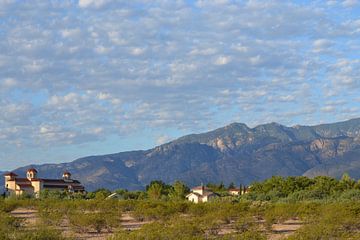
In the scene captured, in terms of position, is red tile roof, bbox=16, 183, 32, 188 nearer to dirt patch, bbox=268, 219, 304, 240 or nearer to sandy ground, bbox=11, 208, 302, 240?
sandy ground, bbox=11, 208, 302, 240

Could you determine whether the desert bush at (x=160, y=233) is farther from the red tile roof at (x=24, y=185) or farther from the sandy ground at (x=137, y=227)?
the red tile roof at (x=24, y=185)

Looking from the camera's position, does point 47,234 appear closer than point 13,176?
Yes

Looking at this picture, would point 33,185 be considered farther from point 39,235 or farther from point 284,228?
point 39,235

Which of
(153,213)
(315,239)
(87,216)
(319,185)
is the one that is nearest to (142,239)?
(315,239)

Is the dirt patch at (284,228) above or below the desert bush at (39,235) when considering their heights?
below

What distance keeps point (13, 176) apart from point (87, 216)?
82628mm

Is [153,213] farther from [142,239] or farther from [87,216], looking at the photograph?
[142,239]

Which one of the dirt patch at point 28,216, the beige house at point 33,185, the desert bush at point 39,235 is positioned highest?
the beige house at point 33,185

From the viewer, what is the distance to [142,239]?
23062mm

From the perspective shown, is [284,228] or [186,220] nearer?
[186,220]

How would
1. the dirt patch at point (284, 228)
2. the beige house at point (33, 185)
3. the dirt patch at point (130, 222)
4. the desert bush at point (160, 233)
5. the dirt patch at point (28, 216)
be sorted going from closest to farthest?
the desert bush at point (160, 233) < the dirt patch at point (284, 228) < the dirt patch at point (28, 216) < the dirt patch at point (130, 222) < the beige house at point (33, 185)

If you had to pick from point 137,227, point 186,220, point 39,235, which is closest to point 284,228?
point 186,220

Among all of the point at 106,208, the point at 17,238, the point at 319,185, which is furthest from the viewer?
the point at 319,185

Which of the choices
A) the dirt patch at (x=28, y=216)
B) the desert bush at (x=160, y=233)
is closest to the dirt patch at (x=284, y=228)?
the desert bush at (x=160, y=233)
